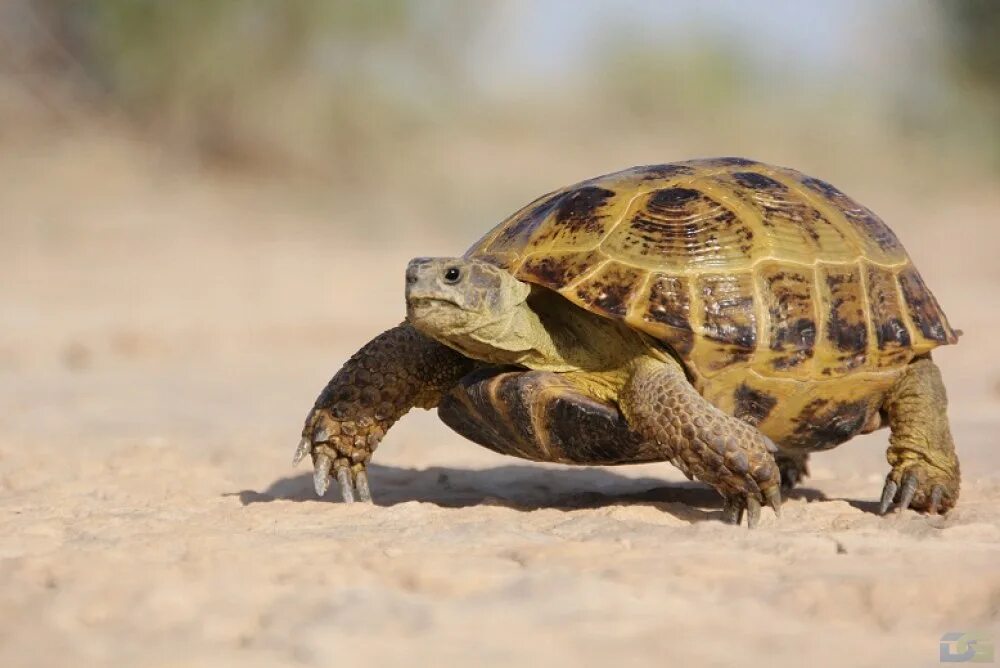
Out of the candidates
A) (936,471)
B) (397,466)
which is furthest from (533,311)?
(397,466)

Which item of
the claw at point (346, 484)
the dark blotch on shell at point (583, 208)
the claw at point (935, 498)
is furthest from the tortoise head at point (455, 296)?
the claw at point (935, 498)

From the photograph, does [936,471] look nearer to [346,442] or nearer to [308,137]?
[346,442]

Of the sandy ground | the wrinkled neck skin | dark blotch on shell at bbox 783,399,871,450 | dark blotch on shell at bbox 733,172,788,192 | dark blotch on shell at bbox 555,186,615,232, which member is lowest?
the sandy ground

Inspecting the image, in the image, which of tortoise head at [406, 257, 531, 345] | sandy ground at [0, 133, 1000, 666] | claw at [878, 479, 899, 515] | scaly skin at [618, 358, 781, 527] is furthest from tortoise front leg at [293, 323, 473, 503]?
claw at [878, 479, 899, 515]

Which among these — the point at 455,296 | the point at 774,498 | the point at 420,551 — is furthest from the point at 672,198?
→ the point at 420,551

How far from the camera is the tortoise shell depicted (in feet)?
14.6

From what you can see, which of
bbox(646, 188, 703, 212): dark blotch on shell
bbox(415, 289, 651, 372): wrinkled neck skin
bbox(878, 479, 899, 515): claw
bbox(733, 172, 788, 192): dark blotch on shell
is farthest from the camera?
bbox(878, 479, 899, 515): claw

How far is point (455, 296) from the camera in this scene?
4.42 meters

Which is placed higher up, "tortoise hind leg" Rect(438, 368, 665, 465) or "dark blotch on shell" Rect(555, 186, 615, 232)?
"dark blotch on shell" Rect(555, 186, 615, 232)

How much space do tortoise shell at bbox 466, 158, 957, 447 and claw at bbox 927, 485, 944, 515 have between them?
0.38 m

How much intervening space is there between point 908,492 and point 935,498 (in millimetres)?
118

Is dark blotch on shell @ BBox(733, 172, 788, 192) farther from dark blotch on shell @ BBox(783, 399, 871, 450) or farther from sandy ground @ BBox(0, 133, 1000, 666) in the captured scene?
sandy ground @ BBox(0, 133, 1000, 666)

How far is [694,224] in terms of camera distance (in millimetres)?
4633

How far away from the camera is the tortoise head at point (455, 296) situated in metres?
4.39
